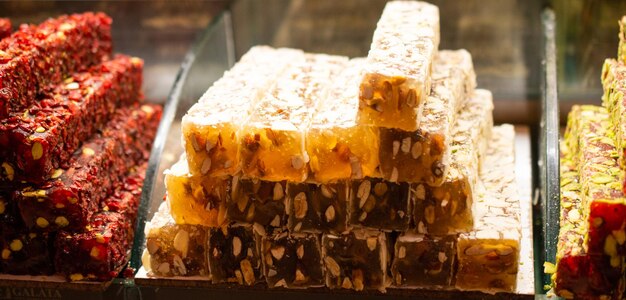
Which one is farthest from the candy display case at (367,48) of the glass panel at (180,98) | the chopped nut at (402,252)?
the chopped nut at (402,252)

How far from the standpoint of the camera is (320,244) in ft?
7.74

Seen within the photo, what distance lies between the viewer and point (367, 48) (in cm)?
354

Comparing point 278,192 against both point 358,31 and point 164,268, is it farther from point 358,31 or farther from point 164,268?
point 358,31

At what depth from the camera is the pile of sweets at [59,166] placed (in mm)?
2482

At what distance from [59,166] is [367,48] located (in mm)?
1503

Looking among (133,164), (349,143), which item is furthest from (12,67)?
(349,143)

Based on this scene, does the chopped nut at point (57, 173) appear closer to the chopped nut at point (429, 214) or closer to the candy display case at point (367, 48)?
the candy display case at point (367, 48)

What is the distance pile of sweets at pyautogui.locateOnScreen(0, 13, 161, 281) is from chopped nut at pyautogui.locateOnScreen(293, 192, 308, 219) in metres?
0.65

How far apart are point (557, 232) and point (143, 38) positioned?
2223 mm

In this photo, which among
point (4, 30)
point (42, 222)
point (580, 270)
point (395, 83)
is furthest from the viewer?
point (4, 30)

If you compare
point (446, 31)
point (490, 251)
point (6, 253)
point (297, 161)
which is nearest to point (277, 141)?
point (297, 161)

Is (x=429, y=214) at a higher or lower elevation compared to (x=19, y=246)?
higher

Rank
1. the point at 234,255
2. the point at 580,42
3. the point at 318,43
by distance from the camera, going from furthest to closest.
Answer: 1. the point at 318,43
2. the point at 580,42
3. the point at 234,255

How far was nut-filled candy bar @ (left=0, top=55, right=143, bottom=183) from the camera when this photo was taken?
2.45m
